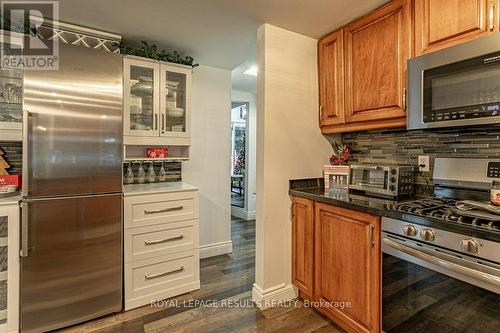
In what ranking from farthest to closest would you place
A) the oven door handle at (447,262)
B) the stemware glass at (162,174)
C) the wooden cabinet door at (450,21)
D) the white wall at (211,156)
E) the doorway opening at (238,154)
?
the doorway opening at (238,154) < the white wall at (211,156) < the stemware glass at (162,174) < the wooden cabinet door at (450,21) < the oven door handle at (447,262)

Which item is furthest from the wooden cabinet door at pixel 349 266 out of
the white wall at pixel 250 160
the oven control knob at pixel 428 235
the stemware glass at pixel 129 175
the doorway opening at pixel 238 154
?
the doorway opening at pixel 238 154

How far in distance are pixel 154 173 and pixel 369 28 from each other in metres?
Answer: 2.31

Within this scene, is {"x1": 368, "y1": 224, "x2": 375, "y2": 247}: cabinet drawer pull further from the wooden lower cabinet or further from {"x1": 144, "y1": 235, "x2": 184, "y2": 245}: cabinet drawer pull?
{"x1": 144, "y1": 235, "x2": 184, "y2": 245}: cabinet drawer pull

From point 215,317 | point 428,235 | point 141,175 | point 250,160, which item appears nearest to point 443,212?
point 428,235

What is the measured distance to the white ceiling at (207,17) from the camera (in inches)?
69.4

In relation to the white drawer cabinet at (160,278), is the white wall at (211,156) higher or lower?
higher

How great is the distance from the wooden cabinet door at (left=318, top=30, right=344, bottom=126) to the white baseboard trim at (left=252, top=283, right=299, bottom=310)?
1454 millimetres

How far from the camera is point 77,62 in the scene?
5.91 feet

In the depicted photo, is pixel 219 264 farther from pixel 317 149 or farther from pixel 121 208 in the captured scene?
pixel 317 149

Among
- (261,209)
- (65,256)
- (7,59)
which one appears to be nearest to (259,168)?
(261,209)

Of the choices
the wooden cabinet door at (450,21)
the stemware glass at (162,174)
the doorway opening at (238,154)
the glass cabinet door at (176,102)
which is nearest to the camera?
the wooden cabinet door at (450,21)

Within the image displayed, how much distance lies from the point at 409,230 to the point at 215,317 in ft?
4.88

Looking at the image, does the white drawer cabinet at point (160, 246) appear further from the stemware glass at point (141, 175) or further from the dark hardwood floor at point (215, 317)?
the stemware glass at point (141, 175)

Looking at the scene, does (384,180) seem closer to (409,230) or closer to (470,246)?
(409,230)
